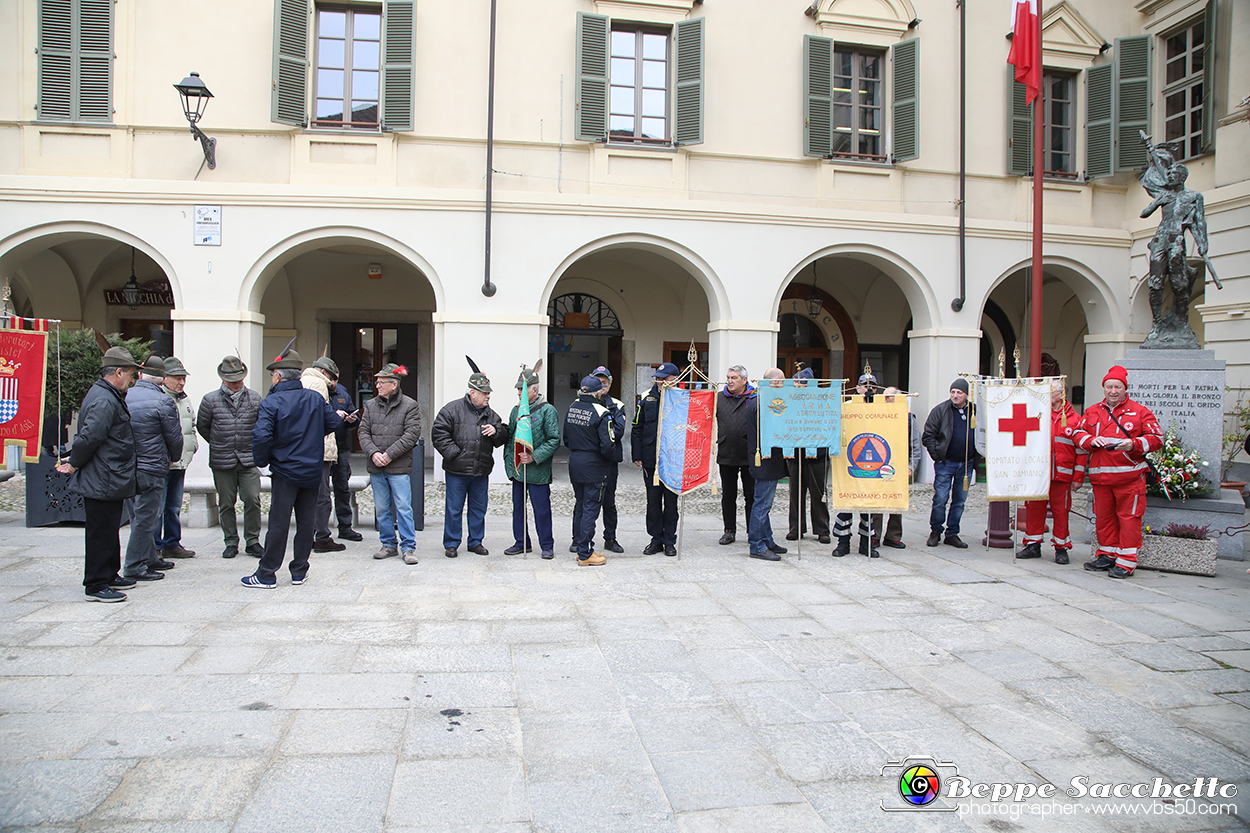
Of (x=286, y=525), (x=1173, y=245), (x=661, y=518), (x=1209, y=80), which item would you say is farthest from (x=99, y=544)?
(x=1209, y=80)

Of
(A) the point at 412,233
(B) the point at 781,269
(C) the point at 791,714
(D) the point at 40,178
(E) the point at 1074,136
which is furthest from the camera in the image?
(E) the point at 1074,136

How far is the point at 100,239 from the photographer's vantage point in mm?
13312

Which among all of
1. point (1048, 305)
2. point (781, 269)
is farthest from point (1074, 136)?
point (781, 269)

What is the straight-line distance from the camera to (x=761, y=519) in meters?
7.50

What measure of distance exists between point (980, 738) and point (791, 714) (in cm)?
86

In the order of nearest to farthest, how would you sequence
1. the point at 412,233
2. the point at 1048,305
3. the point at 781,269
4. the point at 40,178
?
the point at 40,178
the point at 412,233
the point at 781,269
the point at 1048,305

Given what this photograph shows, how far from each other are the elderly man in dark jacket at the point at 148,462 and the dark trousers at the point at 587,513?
3.40 metres

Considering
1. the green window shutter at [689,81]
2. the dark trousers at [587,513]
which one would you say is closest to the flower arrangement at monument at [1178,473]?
the dark trousers at [587,513]

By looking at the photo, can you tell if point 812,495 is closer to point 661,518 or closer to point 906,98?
point 661,518

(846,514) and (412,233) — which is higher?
(412,233)

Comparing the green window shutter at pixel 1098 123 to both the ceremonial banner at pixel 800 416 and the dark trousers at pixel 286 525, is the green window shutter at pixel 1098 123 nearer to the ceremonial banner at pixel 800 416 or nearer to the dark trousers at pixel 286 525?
the ceremonial banner at pixel 800 416

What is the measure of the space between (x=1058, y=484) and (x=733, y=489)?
3.19 meters

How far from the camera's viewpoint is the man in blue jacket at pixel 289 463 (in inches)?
237

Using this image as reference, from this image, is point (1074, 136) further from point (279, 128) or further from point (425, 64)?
point (279, 128)
